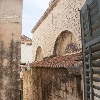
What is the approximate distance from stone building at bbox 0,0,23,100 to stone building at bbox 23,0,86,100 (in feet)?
4.62

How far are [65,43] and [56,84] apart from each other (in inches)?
115

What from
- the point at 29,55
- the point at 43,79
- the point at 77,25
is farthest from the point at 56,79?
the point at 29,55

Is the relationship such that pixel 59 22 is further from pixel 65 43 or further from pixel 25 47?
pixel 25 47

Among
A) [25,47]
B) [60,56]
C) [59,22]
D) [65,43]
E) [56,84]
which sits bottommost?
[56,84]

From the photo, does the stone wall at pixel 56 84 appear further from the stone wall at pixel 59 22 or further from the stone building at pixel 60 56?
the stone wall at pixel 59 22

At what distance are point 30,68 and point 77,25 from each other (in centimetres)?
491

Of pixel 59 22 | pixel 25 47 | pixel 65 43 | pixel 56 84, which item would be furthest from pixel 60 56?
pixel 25 47

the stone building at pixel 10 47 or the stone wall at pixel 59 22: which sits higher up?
the stone wall at pixel 59 22

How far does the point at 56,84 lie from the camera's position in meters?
6.23

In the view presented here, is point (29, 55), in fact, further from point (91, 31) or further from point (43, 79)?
point (91, 31)

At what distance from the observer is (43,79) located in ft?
26.1

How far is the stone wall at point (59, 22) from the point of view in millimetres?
6854

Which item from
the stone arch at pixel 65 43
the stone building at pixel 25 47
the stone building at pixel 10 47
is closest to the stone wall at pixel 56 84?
the stone arch at pixel 65 43

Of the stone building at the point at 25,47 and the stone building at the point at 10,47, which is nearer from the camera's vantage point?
the stone building at the point at 10,47
